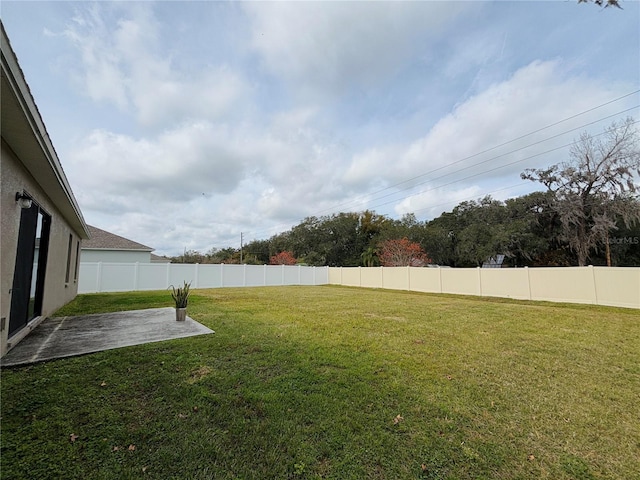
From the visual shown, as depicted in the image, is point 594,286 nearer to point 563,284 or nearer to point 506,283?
point 563,284

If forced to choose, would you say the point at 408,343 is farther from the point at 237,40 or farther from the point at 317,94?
the point at 317,94

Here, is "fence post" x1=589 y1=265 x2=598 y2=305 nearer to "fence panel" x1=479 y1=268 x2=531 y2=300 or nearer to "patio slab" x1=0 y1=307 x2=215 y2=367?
"fence panel" x1=479 y1=268 x2=531 y2=300

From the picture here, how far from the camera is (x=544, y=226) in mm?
22547

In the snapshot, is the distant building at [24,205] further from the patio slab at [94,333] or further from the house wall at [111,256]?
the house wall at [111,256]

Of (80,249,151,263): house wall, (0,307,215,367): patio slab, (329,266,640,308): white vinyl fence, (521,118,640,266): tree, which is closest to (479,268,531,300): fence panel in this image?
(329,266,640,308): white vinyl fence

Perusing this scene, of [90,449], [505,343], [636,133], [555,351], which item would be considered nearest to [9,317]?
[90,449]

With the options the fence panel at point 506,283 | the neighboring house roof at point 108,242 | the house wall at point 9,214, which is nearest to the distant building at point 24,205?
the house wall at point 9,214

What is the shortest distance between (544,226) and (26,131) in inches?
1125

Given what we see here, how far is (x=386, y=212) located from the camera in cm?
3341

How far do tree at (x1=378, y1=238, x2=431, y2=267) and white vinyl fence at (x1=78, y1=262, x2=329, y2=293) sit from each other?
18.5 ft

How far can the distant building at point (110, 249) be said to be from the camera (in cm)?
1691

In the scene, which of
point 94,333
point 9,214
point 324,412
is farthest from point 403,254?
point 9,214

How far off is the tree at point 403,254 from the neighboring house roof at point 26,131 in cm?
2150

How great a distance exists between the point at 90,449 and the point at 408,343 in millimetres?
4063
